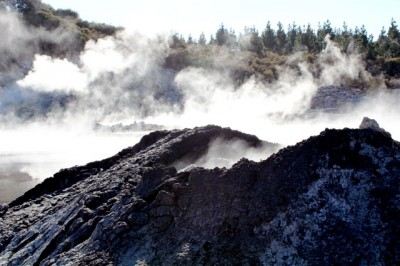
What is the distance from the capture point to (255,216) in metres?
7.87

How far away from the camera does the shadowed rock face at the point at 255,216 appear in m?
7.33

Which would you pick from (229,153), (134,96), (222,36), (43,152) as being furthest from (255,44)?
(229,153)

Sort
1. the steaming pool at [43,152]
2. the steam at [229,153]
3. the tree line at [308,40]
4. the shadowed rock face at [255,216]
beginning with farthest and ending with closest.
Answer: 1. the tree line at [308,40]
2. the steaming pool at [43,152]
3. the steam at [229,153]
4. the shadowed rock face at [255,216]

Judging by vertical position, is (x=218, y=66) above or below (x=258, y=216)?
above

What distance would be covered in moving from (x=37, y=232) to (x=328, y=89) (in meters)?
38.3

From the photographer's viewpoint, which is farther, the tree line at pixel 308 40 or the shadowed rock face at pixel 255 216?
the tree line at pixel 308 40

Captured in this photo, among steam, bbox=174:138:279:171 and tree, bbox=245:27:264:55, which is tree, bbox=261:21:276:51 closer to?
tree, bbox=245:27:264:55

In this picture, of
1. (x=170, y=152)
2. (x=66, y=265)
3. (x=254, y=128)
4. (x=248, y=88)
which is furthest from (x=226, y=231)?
(x=248, y=88)

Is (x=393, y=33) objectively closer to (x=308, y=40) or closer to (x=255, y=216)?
(x=308, y=40)

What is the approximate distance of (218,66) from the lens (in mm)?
53312

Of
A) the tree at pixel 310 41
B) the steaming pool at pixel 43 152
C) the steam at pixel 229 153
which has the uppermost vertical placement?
the tree at pixel 310 41

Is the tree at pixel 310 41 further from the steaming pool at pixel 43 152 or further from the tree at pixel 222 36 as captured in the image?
the steaming pool at pixel 43 152

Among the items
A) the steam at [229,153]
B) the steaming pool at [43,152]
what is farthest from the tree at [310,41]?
the steam at [229,153]

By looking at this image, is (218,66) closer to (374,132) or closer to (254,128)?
(254,128)
